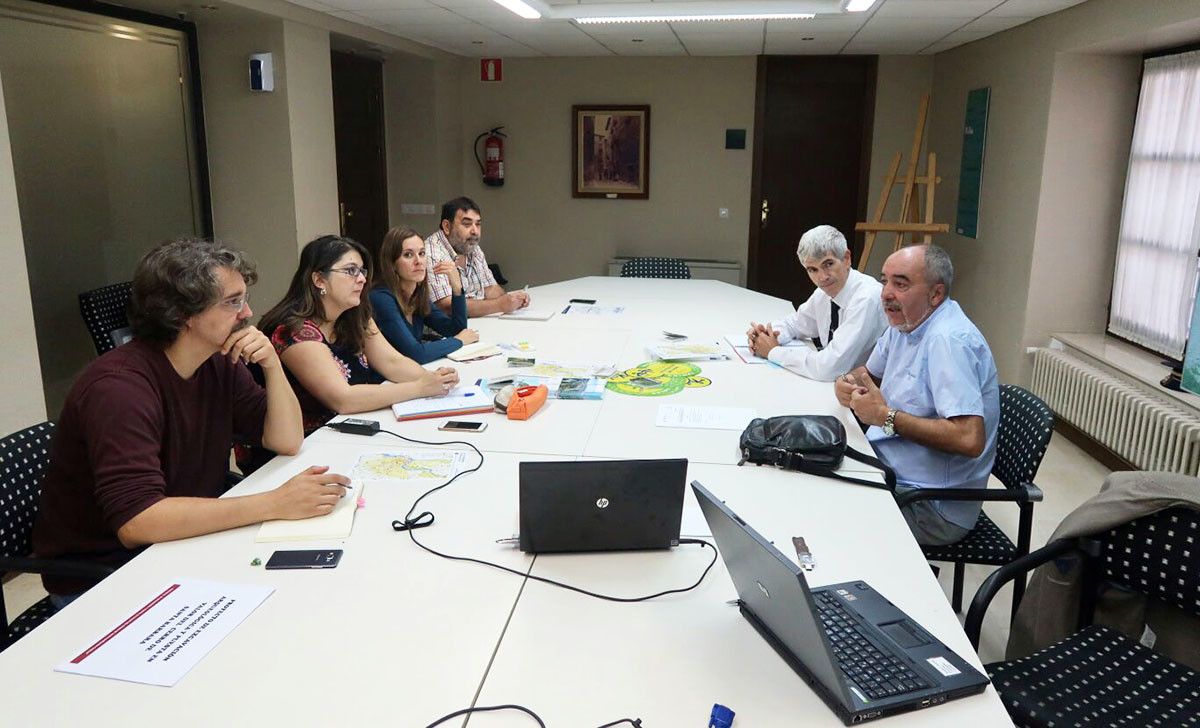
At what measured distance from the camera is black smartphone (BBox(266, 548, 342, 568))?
177 centimetres

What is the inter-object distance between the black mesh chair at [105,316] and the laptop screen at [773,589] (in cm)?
340

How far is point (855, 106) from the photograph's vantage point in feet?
26.1

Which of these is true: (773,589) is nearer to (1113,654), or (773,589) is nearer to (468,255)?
(1113,654)

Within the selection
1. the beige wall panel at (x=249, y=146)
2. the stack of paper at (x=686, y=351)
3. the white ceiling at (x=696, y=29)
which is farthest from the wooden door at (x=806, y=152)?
the stack of paper at (x=686, y=351)

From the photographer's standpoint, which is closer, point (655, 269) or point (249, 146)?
point (249, 146)

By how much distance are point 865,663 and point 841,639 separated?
79mm

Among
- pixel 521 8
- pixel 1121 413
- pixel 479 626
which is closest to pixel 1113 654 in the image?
pixel 479 626

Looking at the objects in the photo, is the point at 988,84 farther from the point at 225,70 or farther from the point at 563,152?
the point at 225,70

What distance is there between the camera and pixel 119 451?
187 cm

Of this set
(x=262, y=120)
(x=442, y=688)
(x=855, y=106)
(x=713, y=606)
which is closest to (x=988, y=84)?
(x=855, y=106)

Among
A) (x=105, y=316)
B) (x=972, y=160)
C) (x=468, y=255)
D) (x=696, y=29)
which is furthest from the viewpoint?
(x=972, y=160)

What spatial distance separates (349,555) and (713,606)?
0.79 m

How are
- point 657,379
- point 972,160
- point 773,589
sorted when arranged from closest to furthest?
1. point 773,589
2. point 657,379
3. point 972,160

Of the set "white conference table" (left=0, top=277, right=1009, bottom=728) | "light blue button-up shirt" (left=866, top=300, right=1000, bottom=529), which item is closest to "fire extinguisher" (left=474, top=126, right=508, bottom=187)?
"light blue button-up shirt" (left=866, top=300, right=1000, bottom=529)
